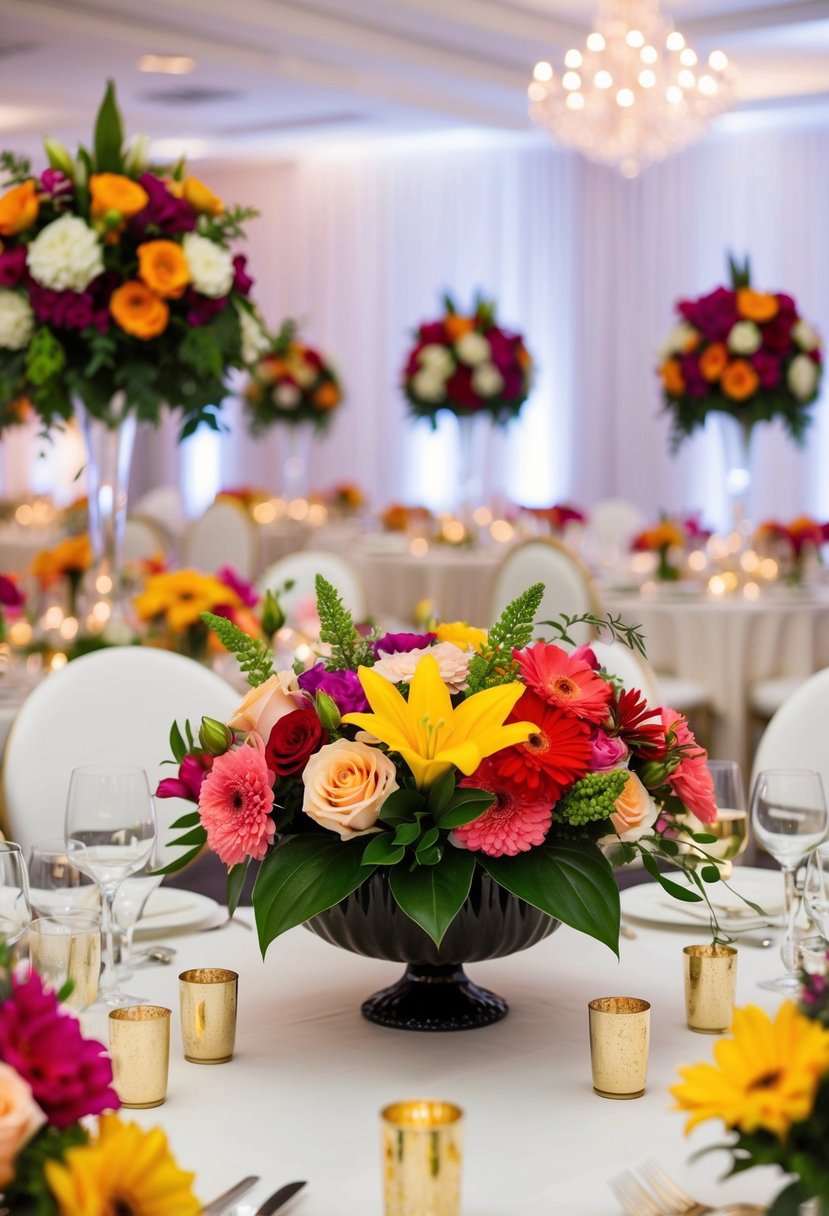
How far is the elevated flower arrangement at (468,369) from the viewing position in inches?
255

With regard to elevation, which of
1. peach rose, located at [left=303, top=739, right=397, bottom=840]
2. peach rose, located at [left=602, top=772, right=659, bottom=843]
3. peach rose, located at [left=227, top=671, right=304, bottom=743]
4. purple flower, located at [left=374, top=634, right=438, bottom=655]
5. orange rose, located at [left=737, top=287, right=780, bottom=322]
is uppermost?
orange rose, located at [left=737, top=287, right=780, bottom=322]

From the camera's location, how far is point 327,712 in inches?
53.6

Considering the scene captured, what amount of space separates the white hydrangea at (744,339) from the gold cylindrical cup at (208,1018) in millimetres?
4242

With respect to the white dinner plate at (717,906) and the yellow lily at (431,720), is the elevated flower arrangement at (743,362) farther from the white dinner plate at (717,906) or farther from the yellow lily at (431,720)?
the yellow lily at (431,720)

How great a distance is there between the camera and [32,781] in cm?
238

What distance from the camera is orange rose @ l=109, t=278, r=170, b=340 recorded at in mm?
3191

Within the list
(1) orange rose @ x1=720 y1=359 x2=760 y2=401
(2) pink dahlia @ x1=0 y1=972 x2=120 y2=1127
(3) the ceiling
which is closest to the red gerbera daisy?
(2) pink dahlia @ x1=0 y1=972 x2=120 y2=1127

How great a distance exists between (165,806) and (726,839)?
98cm

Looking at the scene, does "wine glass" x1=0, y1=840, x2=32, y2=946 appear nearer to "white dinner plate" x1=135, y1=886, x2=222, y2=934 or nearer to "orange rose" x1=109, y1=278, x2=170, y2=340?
"white dinner plate" x1=135, y1=886, x2=222, y2=934

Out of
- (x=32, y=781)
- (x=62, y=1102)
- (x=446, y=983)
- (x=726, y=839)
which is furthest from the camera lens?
(x=32, y=781)

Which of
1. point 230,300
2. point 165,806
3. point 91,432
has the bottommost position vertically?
point 165,806

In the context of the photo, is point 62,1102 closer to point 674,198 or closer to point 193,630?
point 193,630

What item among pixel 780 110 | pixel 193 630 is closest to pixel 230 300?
pixel 193 630

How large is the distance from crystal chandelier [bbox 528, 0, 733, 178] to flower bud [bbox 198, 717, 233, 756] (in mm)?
5593
